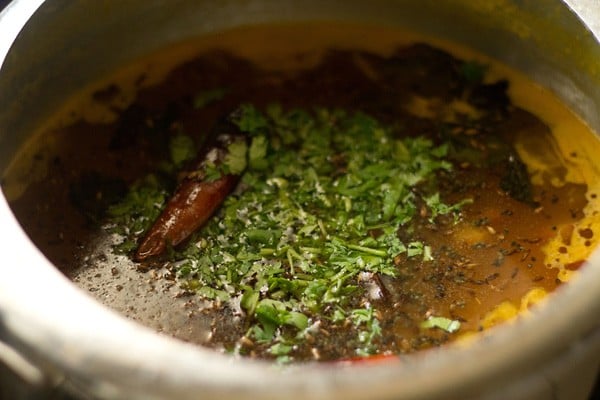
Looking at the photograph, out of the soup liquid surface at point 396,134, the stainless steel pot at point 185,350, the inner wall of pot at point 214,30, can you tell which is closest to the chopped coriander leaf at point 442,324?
the soup liquid surface at point 396,134

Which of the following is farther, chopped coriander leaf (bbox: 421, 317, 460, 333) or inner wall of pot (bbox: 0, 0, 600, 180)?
inner wall of pot (bbox: 0, 0, 600, 180)

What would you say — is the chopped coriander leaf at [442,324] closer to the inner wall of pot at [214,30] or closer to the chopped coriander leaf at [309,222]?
the chopped coriander leaf at [309,222]

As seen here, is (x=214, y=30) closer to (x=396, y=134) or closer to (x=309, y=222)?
(x=396, y=134)

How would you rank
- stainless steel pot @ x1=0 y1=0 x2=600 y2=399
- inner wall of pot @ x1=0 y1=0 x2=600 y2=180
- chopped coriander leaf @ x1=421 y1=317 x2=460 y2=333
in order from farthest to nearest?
inner wall of pot @ x1=0 y1=0 x2=600 y2=180 → chopped coriander leaf @ x1=421 y1=317 x2=460 y2=333 → stainless steel pot @ x1=0 y1=0 x2=600 y2=399

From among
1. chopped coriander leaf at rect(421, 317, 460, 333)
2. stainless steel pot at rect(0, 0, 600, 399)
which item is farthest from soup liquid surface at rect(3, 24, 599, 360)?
stainless steel pot at rect(0, 0, 600, 399)

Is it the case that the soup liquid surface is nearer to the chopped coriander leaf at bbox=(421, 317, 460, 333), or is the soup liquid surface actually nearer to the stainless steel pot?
the chopped coriander leaf at bbox=(421, 317, 460, 333)
